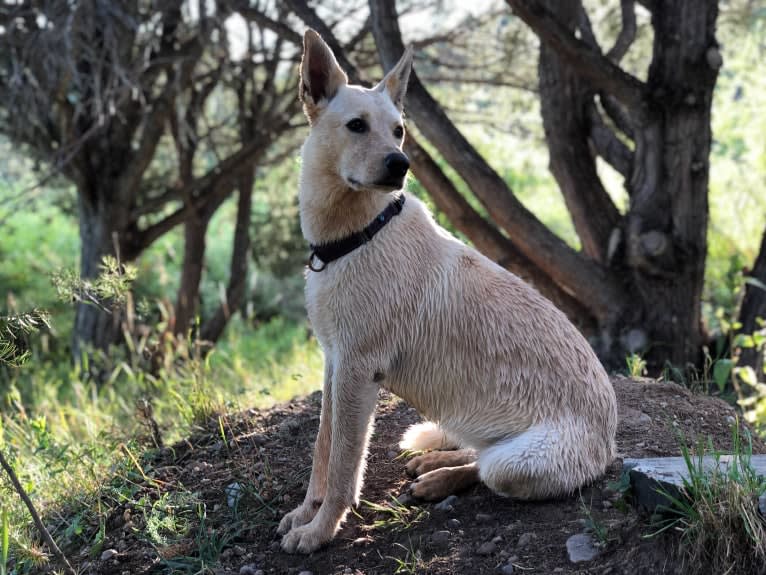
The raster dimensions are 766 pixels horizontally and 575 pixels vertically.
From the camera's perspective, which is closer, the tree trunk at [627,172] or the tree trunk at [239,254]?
the tree trunk at [627,172]

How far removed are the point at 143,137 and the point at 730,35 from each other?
239 inches

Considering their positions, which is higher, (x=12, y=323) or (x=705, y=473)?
(x=12, y=323)

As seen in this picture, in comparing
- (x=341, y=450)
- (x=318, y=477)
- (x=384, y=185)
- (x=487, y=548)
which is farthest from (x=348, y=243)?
(x=487, y=548)

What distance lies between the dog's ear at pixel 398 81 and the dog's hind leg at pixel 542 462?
1569 mm

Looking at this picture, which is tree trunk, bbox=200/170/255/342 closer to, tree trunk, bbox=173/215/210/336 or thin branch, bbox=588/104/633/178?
tree trunk, bbox=173/215/210/336

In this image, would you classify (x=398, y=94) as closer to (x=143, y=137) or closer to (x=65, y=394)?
(x=143, y=137)

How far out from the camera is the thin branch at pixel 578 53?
17.3ft

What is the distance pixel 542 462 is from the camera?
326 cm

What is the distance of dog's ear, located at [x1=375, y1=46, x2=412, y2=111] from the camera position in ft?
11.9

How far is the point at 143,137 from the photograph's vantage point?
25.9 ft

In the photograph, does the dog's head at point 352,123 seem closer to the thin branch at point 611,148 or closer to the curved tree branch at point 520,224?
the curved tree branch at point 520,224

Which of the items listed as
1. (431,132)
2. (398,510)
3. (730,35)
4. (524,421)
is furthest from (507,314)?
(730,35)

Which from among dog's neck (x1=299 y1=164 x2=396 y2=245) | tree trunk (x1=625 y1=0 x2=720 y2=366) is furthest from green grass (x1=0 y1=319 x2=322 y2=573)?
tree trunk (x1=625 y1=0 x2=720 y2=366)

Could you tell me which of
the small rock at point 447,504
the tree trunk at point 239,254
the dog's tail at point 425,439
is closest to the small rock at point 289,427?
the dog's tail at point 425,439
